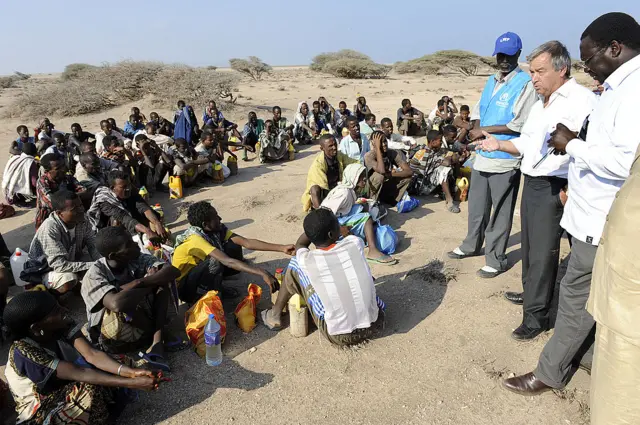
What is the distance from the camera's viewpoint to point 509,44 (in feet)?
12.6

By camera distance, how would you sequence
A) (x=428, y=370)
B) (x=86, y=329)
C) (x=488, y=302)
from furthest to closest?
(x=488, y=302) < (x=86, y=329) < (x=428, y=370)

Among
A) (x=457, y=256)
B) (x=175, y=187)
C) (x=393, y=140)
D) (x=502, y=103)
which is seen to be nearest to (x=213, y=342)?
(x=457, y=256)

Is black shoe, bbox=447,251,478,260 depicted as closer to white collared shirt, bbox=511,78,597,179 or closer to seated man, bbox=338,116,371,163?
white collared shirt, bbox=511,78,597,179

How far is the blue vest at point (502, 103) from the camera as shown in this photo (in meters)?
3.86

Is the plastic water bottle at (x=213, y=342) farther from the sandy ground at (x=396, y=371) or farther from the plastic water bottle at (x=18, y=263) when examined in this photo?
the plastic water bottle at (x=18, y=263)

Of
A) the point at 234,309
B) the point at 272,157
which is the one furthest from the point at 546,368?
the point at 272,157

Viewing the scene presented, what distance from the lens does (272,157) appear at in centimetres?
938

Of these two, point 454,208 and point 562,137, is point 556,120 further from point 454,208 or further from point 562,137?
point 454,208

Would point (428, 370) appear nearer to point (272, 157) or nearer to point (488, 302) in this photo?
point (488, 302)

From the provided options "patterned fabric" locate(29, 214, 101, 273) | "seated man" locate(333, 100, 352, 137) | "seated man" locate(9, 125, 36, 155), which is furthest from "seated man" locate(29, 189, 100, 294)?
"seated man" locate(333, 100, 352, 137)

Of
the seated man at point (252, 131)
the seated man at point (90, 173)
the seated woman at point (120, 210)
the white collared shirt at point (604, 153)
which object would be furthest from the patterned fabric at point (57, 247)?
the seated man at point (252, 131)

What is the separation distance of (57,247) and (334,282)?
2.48 meters

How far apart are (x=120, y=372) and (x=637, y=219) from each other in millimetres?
2557

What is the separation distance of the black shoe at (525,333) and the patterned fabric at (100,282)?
2742 millimetres
